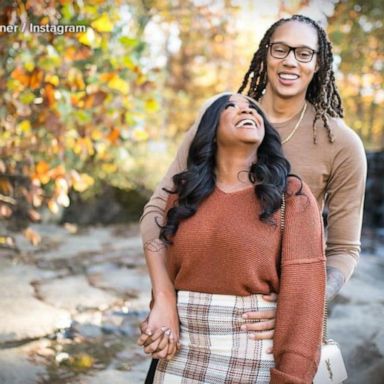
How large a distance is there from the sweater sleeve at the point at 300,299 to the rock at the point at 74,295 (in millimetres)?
2817

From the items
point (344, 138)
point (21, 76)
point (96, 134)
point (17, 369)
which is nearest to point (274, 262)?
point (344, 138)

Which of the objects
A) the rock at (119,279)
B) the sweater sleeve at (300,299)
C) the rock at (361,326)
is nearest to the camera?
the sweater sleeve at (300,299)

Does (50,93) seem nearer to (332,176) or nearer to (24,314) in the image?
(24,314)

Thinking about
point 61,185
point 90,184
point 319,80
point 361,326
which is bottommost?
point 361,326

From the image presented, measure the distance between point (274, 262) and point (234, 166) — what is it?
255 mm

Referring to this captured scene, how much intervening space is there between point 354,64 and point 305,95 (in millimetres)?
7176

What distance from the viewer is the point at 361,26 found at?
7906 mm

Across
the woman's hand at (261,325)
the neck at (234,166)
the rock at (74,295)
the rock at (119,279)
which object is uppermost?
the neck at (234,166)

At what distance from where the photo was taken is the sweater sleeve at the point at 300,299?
4.66ft

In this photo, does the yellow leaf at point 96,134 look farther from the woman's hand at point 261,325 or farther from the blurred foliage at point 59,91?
the woman's hand at point 261,325

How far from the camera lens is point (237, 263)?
4.83 feet

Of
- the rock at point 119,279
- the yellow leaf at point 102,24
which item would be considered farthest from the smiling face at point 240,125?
the rock at point 119,279

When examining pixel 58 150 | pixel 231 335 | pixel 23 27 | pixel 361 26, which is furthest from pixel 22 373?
pixel 361 26

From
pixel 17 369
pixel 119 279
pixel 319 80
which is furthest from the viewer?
pixel 119 279
